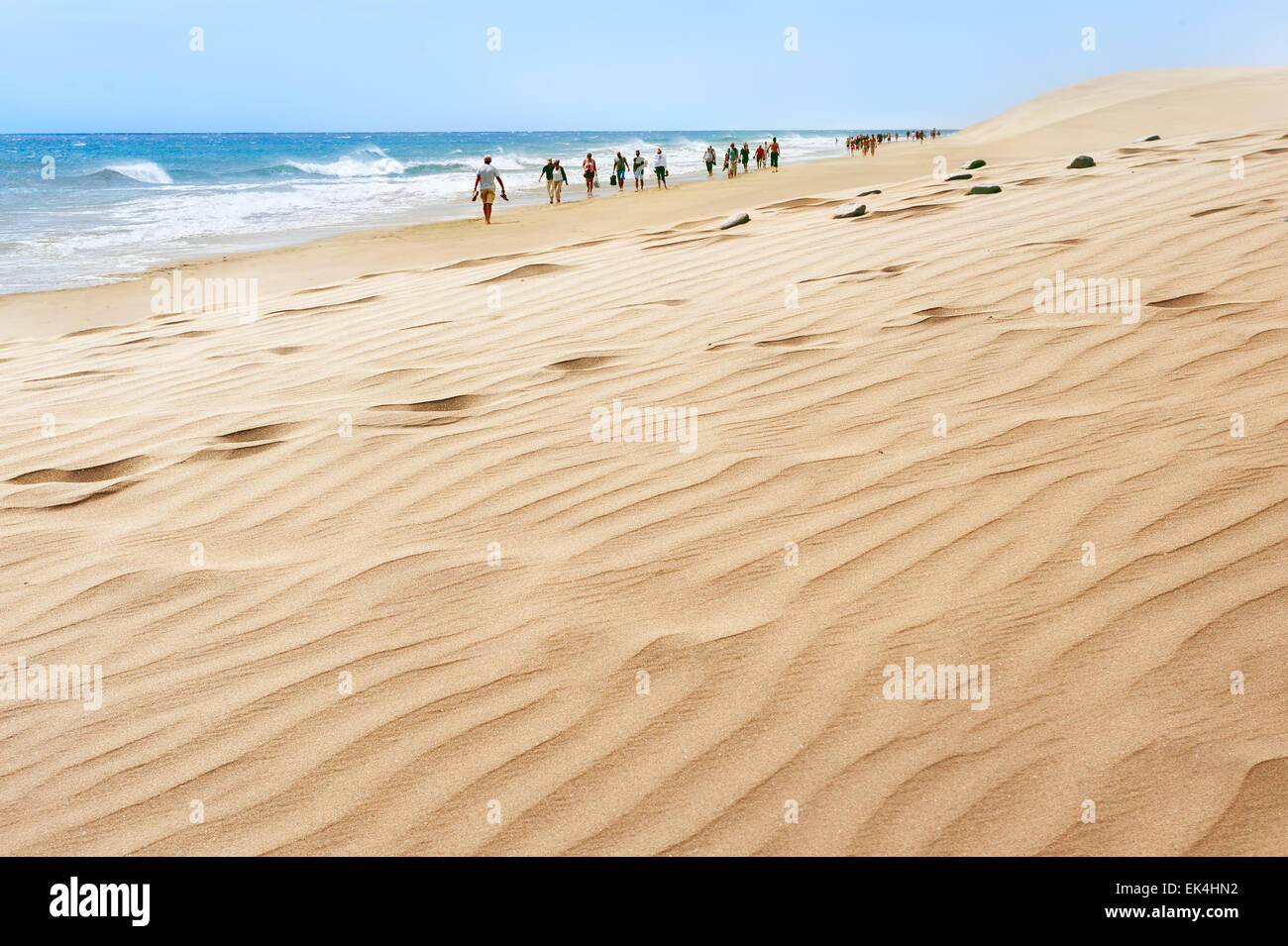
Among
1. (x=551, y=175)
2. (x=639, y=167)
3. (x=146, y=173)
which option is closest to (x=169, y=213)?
(x=551, y=175)

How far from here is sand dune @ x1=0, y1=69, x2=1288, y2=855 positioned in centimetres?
200

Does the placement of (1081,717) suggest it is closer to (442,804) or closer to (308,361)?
(442,804)

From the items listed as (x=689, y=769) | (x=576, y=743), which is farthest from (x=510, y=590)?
(x=689, y=769)

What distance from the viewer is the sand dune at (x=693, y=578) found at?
2.00 metres

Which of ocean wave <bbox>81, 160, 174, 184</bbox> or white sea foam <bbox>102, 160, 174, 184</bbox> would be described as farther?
white sea foam <bbox>102, 160, 174, 184</bbox>

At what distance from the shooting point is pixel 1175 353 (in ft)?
12.7

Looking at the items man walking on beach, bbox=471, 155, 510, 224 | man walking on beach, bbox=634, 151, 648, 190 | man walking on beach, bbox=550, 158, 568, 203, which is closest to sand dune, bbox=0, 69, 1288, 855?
man walking on beach, bbox=471, 155, 510, 224

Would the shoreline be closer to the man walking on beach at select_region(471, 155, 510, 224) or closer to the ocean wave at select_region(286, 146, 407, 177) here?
the man walking on beach at select_region(471, 155, 510, 224)

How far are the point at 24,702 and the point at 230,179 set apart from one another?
4409cm

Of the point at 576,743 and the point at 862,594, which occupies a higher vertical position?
the point at 862,594

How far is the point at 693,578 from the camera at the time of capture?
2.73 m

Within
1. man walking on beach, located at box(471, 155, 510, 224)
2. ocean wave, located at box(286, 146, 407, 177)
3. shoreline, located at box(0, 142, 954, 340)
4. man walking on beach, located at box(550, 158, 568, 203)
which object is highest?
ocean wave, located at box(286, 146, 407, 177)

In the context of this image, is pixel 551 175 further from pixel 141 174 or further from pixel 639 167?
pixel 141 174
